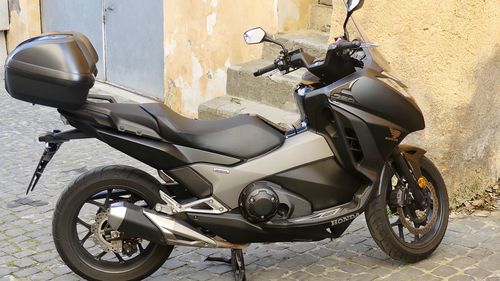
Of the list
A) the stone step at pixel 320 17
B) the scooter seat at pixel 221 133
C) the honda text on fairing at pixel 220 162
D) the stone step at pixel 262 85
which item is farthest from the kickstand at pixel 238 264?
the stone step at pixel 320 17

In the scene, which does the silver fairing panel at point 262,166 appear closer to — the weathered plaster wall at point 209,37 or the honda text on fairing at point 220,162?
the honda text on fairing at point 220,162

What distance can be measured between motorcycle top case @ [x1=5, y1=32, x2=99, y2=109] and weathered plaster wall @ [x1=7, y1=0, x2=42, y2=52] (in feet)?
23.6

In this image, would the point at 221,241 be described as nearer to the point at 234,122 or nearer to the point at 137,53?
the point at 234,122

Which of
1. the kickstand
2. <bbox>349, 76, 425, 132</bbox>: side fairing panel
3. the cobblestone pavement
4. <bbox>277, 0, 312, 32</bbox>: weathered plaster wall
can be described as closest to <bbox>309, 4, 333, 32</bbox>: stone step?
<bbox>277, 0, 312, 32</bbox>: weathered plaster wall

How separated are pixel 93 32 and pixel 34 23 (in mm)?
1526

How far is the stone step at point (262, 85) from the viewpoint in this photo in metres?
6.70

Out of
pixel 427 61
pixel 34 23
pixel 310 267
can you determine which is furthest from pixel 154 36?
pixel 310 267

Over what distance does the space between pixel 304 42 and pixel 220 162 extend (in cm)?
305

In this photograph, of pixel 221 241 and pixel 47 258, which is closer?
pixel 221 241

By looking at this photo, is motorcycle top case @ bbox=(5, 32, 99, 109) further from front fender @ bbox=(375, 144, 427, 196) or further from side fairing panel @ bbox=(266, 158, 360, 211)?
front fender @ bbox=(375, 144, 427, 196)

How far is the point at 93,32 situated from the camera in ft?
32.0

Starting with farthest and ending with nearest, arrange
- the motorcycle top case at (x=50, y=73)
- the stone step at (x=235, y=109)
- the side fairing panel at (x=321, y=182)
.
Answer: the stone step at (x=235, y=109), the side fairing panel at (x=321, y=182), the motorcycle top case at (x=50, y=73)

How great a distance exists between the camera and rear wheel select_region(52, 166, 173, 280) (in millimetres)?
4047

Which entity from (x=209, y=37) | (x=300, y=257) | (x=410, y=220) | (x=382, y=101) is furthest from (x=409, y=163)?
(x=209, y=37)
